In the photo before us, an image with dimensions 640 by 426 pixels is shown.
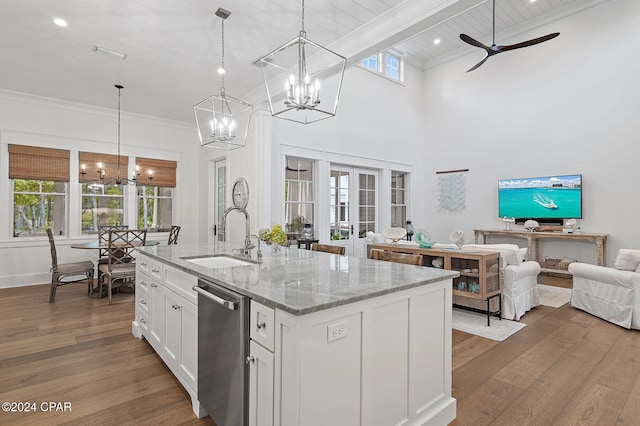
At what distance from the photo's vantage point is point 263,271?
6.89 ft

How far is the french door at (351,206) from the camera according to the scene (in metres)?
6.78

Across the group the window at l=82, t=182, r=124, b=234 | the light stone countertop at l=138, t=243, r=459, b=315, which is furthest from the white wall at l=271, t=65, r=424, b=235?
the light stone countertop at l=138, t=243, r=459, b=315

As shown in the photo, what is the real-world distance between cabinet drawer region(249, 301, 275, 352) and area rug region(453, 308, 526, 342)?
2.77m

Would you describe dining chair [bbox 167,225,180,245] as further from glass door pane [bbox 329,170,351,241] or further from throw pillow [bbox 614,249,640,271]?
throw pillow [bbox 614,249,640,271]

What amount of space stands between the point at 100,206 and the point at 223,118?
4320 millimetres

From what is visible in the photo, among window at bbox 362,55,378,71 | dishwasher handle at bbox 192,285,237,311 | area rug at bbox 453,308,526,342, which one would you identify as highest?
window at bbox 362,55,378,71

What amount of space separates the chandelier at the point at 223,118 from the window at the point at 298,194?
103 centimetres

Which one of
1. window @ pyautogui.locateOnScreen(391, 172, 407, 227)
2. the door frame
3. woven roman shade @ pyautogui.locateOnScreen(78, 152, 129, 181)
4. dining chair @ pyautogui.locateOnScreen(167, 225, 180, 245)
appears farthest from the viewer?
window @ pyautogui.locateOnScreen(391, 172, 407, 227)

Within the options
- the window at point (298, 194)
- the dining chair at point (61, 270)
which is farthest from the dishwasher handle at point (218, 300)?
the window at point (298, 194)

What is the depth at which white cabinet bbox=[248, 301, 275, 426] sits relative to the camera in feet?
4.75

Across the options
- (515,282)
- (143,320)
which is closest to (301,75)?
(143,320)

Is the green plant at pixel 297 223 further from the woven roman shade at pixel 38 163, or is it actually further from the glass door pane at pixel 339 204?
the woven roman shade at pixel 38 163

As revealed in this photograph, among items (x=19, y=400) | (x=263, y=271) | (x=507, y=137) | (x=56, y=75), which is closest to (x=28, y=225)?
(x=56, y=75)

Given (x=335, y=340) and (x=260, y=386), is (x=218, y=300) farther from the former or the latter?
(x=335, y=340)
